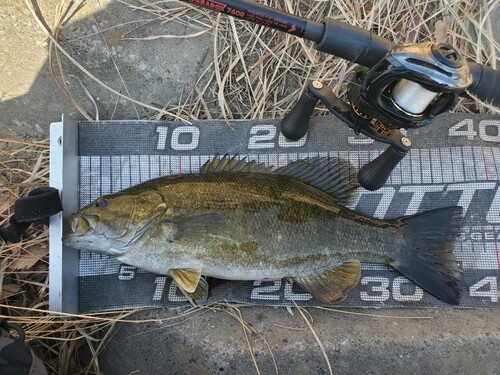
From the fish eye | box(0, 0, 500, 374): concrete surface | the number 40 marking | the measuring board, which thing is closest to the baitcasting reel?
the measuring board

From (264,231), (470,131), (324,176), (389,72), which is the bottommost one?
(264,231)

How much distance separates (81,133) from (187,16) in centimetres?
108

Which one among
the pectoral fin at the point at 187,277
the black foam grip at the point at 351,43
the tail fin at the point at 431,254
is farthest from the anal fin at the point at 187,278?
the black foam grip at the point at 351,43

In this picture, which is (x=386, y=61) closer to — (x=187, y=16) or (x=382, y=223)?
(x=382, y=223)

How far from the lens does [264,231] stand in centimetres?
253

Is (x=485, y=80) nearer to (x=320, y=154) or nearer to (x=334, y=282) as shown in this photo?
(x=320, y=154)

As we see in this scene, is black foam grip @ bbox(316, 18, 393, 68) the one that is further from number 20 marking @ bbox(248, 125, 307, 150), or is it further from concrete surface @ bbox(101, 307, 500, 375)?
concrete surface @ bbox(101, 307, 500, 375)

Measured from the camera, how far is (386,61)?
6.25 feet

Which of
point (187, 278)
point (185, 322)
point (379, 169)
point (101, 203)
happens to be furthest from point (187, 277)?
point (379, 169)

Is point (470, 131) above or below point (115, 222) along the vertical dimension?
above

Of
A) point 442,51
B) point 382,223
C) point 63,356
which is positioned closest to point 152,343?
point 63,356

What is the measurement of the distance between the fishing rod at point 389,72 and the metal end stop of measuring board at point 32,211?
4.78 feet

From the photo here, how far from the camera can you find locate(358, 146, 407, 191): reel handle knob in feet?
8.15

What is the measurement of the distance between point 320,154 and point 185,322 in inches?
54.8
